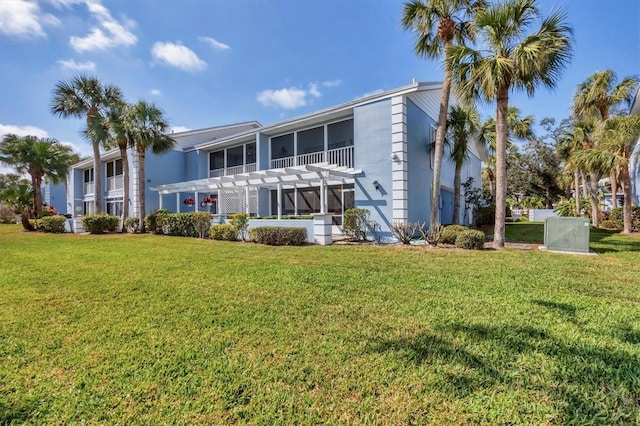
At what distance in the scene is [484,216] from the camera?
21.6 meters

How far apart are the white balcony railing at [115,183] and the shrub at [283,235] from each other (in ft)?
60.6

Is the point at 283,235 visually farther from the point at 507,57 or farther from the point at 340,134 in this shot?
the point at 507,57

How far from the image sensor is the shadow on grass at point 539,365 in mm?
2510

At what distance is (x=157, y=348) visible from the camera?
3457 millimetres

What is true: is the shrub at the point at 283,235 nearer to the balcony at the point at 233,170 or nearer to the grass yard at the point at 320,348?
the grass yard at the point at 320,348

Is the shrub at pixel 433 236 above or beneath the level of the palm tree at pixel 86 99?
beneath

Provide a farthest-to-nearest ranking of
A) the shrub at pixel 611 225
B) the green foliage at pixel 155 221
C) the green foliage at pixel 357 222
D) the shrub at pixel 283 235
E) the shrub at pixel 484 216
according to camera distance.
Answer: the shrub at pixel 484 216, the shrub at pixel 611 225, the green foliage at pixel 155 221, the green foliage at pixel 357 222, the shrub at pixel 283 235

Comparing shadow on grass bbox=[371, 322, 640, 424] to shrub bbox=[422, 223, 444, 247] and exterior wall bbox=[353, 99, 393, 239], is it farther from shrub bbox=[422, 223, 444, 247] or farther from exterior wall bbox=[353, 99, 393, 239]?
exterior wall bbox=[353, 99, 393, 239]

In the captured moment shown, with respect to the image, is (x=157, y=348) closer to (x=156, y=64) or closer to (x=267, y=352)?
(x=267, y=352)

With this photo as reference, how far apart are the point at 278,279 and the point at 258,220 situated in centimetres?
799

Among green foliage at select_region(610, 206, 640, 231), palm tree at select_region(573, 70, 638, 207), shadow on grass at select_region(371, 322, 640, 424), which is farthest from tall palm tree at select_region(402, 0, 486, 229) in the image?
green foliage at select_region(610, 206, 640, 231)

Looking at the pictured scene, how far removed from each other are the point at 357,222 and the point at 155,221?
12.0 m

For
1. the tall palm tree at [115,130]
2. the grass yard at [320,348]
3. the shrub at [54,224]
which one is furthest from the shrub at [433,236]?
the shrub at [54,224]

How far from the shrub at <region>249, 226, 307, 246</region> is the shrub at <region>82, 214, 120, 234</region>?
40.6 ft
